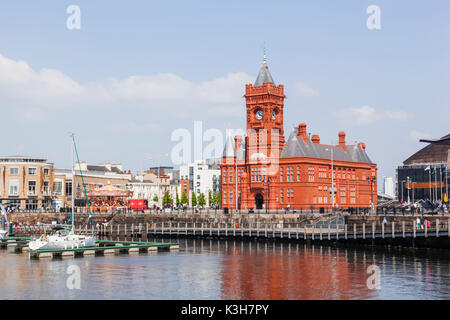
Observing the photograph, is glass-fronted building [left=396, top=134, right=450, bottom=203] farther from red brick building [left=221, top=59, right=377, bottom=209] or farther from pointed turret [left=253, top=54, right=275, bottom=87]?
pointed turret [left=253, top=54, right=275, bottom=87]

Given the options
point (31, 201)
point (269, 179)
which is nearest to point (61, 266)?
point (269, 179)

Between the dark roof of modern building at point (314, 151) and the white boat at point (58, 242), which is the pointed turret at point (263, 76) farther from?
the white boat at point (58, 242)

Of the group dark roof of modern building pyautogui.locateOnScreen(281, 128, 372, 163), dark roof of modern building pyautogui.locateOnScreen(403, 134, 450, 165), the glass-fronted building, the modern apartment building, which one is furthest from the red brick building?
the modern apartment building

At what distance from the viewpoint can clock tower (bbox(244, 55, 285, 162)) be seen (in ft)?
379

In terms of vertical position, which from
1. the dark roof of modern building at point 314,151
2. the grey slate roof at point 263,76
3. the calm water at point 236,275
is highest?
the grey slate roof at point 263,76

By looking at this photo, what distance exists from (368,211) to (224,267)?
155 ft

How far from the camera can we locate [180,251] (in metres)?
77.2

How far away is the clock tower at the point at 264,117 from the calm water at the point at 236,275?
42.0 metres

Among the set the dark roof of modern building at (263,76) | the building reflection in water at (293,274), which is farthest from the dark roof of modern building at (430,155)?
the building reflection in water at (293,274)

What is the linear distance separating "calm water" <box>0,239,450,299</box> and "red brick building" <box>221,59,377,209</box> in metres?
Answer: 38.5

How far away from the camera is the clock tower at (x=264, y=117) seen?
115438 millimetres

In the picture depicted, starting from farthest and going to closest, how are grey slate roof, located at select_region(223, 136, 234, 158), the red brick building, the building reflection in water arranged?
grey slate roof, located at select_region(223, 136, 234, 158) → the red brick building → the building reflection in water

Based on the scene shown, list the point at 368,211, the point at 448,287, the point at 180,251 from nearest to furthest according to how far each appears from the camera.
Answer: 1. the point at 448,287
2. the point at 180,251
3. the point at 368,211

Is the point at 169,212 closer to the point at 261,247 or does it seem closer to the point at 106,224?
the point at 106,224
